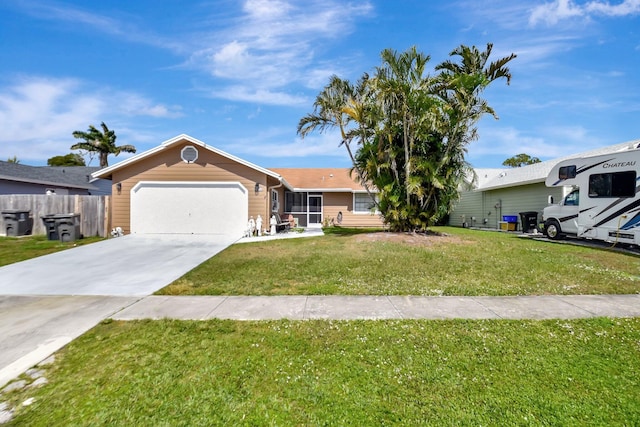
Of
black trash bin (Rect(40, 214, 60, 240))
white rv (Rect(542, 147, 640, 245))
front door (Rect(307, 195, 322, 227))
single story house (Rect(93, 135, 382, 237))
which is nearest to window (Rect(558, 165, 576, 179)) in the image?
white rv (Rect(542, 147, 640, 245))

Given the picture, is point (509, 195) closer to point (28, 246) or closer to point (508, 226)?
point (508, 226)

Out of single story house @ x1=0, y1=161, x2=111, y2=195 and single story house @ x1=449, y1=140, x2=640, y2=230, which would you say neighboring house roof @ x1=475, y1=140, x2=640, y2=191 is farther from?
single story house @ x1=0, y1=161, x2=111, y2=195

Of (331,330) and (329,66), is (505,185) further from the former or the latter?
(331,330)

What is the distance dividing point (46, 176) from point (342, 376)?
26498 millimetres

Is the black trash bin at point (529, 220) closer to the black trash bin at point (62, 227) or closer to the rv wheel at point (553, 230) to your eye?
the rv wheel at point (553, 230)

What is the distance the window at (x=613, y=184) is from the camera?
392 inches

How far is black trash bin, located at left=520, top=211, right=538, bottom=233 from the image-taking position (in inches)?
639

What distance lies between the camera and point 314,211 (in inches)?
809

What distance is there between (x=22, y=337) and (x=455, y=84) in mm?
13249

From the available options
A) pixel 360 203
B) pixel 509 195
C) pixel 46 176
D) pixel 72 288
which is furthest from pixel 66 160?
pixel 509 195

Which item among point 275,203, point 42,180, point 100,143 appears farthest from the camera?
point 100,143

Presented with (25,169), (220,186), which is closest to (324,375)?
(220,186)

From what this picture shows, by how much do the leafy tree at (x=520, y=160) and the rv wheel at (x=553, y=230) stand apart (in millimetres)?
35242

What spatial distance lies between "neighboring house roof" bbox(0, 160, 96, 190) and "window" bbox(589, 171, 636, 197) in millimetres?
28681
